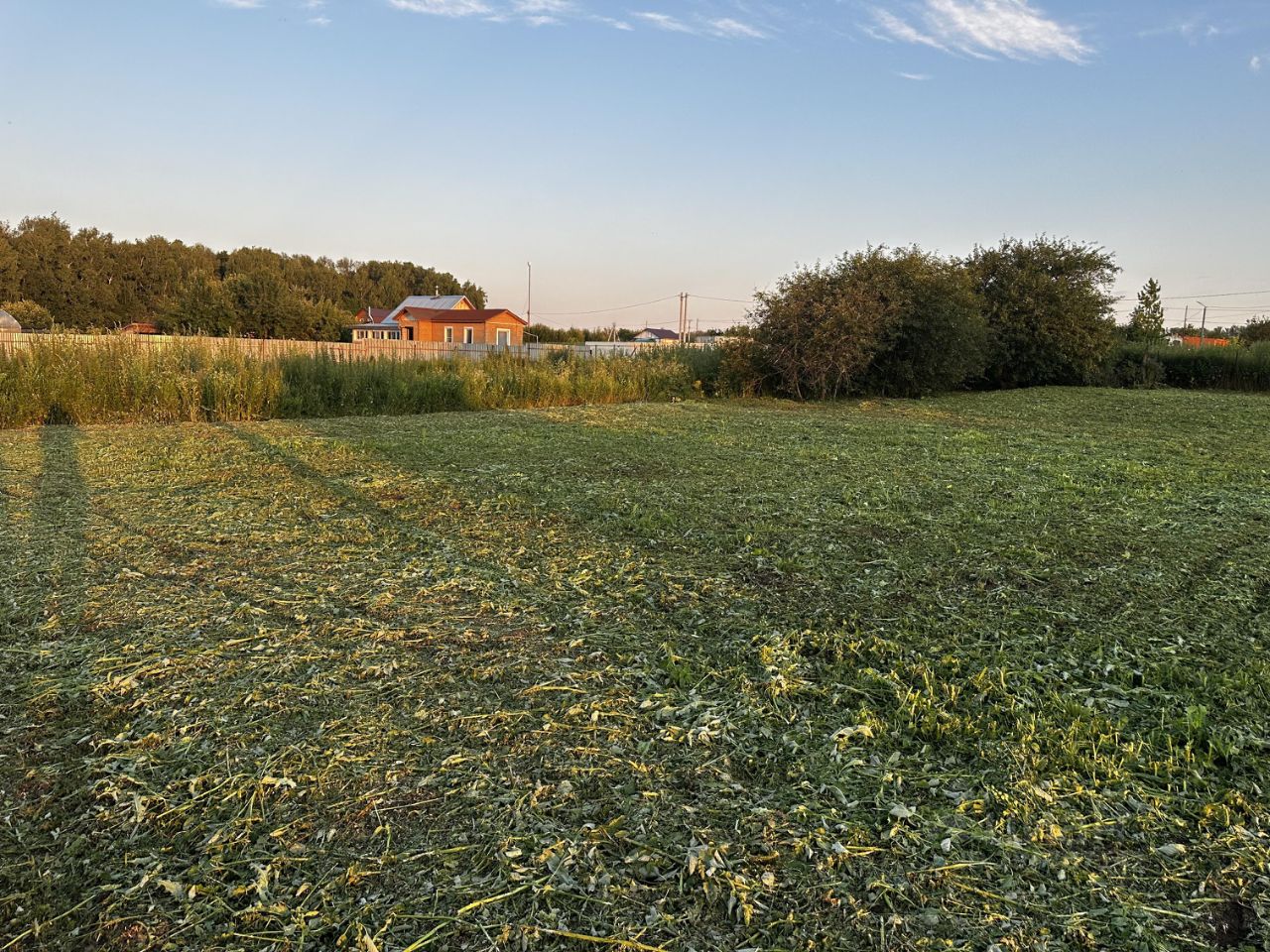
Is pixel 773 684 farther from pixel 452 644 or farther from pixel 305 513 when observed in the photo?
pixel 305 513

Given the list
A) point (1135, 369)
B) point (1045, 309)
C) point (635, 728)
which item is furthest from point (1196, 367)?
point (635, 728)

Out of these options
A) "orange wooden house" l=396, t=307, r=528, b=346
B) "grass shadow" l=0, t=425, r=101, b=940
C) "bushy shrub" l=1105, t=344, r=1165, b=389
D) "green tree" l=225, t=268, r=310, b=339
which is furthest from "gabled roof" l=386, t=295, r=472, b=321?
"grass shadow" l=0, t=425, r=101, b=940

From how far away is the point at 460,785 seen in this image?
146 cm

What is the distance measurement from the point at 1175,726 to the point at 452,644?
186 centimetres

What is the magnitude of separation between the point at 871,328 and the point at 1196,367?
36.2ft

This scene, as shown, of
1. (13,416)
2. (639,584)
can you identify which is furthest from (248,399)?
(639,584)

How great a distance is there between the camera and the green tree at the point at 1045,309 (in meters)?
14.8

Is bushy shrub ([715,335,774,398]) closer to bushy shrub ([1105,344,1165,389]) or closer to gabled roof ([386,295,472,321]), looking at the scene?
bushy shrub ([1105,344,1165,389])

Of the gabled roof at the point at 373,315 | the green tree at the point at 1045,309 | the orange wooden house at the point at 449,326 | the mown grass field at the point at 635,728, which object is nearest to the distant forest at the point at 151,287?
the orange wooden house at the point at 449,326

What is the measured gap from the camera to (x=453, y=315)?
45.3 m

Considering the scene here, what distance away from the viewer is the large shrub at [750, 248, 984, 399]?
12.0m

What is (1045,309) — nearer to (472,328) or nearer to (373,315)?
(472,328)

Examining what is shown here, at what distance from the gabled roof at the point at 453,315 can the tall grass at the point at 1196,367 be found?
33.8 m

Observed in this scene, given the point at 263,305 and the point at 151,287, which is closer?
the point at 263,305
